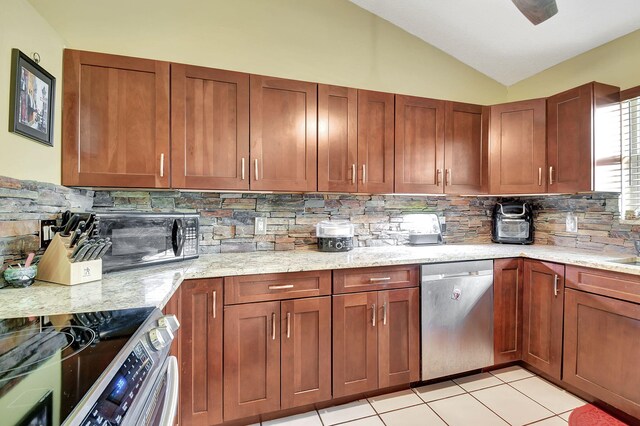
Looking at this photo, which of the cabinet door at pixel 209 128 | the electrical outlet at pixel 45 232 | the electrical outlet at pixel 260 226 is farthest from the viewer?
the electrical outlet at pixel 260 226

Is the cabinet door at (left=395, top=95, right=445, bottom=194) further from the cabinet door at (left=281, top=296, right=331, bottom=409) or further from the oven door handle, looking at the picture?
the oven door handle

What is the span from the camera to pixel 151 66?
5.67 ft

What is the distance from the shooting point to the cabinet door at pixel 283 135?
76.0 inches

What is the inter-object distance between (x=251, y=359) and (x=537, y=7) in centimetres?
230

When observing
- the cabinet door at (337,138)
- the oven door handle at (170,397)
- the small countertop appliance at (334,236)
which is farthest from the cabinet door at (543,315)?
the oven door handle at (170,397)

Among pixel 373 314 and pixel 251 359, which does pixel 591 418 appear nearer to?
pixel 373 314

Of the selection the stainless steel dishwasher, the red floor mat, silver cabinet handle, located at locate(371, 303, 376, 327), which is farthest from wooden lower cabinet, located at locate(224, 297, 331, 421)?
the red floor mat

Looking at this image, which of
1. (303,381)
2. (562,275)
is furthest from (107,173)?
(562,275)

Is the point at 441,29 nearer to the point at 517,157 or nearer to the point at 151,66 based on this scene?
the point at 517,157

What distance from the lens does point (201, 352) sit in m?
1.57

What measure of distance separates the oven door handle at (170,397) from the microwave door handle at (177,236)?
2.69 ft

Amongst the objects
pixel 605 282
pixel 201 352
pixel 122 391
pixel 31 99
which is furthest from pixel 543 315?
pixel 31 99

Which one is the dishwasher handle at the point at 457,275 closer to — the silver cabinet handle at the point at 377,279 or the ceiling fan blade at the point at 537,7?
the silver cabinet handle at the point at 377,279

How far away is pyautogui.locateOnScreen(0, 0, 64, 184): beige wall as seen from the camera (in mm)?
1225
